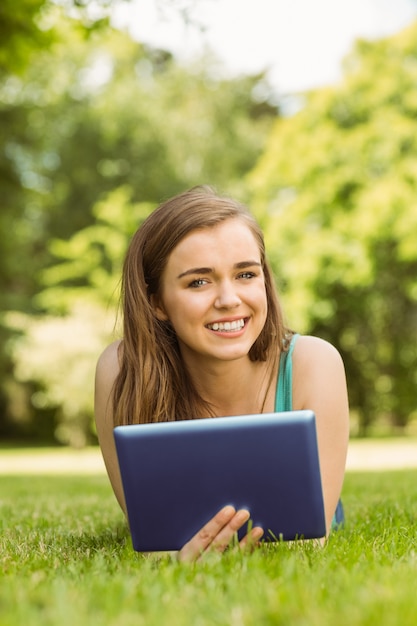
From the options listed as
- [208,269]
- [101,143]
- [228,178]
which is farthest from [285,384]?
[101,143]

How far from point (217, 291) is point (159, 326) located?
46 centimetres

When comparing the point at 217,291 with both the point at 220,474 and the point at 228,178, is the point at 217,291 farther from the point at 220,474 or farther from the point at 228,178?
the point at 228,178

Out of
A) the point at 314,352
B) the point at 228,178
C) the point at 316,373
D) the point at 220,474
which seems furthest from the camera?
the point at 228,178

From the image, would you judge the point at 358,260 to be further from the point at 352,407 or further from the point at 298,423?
the point at 298,423

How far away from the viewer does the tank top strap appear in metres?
3.58

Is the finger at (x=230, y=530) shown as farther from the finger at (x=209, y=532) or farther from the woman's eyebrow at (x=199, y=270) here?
the woman's eyebrow at (x=199, y=270)

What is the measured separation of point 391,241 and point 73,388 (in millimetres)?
10305

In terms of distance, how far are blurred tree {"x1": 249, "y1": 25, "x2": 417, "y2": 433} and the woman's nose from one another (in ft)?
60.8

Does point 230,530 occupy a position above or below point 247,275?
below

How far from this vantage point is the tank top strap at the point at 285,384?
358 centimetres

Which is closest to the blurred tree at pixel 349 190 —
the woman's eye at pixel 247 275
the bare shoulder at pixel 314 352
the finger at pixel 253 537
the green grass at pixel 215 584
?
the bare shoulder at pixel 314 352

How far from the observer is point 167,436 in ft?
8.62

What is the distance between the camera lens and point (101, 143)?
1193 inches

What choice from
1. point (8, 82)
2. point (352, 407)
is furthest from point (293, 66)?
point (352, 407)
